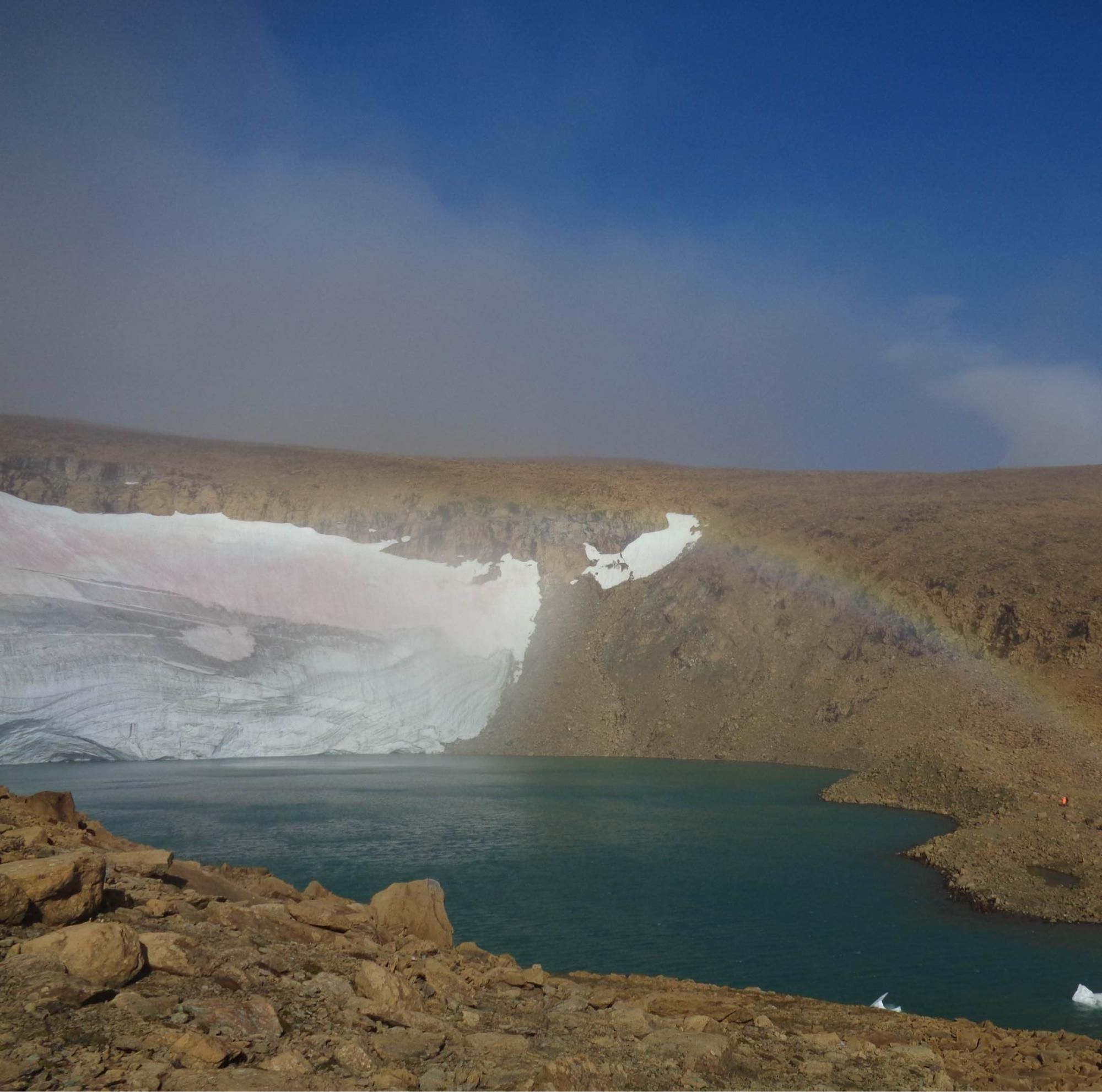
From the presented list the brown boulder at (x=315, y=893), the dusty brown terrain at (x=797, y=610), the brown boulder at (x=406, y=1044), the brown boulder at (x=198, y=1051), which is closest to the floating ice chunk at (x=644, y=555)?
the dusty brown terrain at (x=797, y=610)

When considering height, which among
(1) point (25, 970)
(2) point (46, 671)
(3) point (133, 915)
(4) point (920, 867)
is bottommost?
(2) point (46, 671)

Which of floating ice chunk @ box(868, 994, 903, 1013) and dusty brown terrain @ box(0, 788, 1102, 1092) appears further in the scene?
floating ice chunk @ box(868, 994, 903, 1013)

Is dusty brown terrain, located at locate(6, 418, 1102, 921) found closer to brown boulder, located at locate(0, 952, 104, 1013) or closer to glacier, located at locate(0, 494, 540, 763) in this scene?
glacier, located at locate(0, 494, 540, 763)

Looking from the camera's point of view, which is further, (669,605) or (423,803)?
(669,605)

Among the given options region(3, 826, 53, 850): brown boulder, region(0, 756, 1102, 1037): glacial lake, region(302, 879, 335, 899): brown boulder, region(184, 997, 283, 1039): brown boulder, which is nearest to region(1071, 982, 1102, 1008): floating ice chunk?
region(0, 756, 1102, 1037): glacial lake

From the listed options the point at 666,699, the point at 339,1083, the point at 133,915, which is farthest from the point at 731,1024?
the point at 666,699

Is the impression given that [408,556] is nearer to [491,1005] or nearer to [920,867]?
[920,867]

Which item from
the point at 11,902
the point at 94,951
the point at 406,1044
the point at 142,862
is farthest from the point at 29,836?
the point at 406,1044

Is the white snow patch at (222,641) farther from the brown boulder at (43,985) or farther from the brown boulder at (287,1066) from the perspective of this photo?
the brown boulder at (287,1066)
